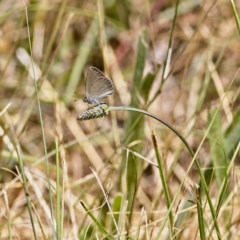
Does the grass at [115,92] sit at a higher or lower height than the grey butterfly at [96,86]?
lower

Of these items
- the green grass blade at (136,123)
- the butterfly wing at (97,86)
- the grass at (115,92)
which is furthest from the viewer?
the grass at (115,92)

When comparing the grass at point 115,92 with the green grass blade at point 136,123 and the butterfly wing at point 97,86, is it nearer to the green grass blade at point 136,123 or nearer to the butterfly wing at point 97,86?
the green grass blade at point 136,123

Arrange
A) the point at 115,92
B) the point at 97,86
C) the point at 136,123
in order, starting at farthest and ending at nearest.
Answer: the point at 115,92 < the point at 136,123 < the point at 97,86

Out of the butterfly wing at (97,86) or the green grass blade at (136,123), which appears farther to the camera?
the green grass blade at (136,123)

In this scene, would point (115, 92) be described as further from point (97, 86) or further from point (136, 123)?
point (97, 86)

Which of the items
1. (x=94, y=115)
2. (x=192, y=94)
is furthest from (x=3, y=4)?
(x=94, y=115)

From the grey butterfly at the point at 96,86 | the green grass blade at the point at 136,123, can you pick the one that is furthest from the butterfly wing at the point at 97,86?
the green grass blade at the point at 136,123

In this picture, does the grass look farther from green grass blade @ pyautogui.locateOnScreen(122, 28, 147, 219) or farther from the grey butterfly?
the grey butterfly

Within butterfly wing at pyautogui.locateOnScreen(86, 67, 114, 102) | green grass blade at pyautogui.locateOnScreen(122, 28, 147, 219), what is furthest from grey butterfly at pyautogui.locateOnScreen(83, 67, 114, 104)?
green grass blade at pyautogui.locateOnScreen(122, 28, 147, 219)

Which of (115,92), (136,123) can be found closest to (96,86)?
(136,123)

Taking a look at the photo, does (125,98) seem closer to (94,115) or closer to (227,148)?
(227,148)
